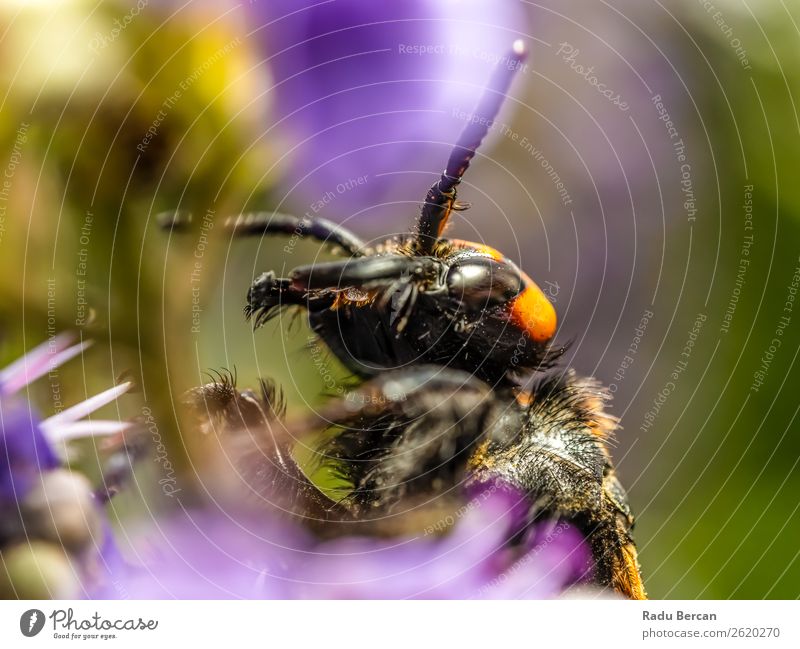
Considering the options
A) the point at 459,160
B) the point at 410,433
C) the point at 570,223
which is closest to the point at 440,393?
the point at 410,433

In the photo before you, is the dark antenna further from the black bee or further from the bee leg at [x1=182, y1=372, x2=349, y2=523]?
the bee leg at [x1=182, y1=372, x2=349, y2=523]

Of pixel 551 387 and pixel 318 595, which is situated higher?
pixel 551 387

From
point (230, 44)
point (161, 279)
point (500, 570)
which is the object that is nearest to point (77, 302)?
point (161, 279)

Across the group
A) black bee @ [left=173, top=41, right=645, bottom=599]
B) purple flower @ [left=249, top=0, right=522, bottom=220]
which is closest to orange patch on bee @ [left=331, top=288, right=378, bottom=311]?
black bee @ [left=173, top=41, right=645, bottom=599]

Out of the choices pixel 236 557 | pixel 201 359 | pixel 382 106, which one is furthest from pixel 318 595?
pixel 382 106

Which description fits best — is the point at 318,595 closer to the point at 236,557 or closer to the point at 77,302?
the point at 236,557
